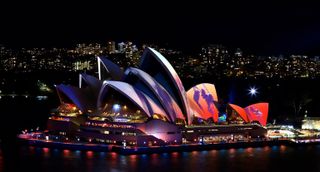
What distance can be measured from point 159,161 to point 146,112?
3818mm

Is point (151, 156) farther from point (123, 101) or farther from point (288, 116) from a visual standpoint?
point (288, 116)

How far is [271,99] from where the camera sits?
184 ft

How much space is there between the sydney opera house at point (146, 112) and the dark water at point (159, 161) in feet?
5.39

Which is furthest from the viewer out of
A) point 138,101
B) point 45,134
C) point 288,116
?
point 288,116

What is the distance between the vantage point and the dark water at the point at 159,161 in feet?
Result: 82.1

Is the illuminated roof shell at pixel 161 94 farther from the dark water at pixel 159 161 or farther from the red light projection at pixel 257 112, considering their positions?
the red light projection at pixel 257 112

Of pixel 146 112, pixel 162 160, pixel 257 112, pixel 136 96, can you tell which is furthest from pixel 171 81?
pixel 257 112

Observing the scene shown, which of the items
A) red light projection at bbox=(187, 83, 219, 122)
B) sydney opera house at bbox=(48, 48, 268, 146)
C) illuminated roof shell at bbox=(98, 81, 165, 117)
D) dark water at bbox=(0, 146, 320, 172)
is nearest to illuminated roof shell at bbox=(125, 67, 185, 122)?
sydney opera house at bbox=(48, 48, 268, 146)

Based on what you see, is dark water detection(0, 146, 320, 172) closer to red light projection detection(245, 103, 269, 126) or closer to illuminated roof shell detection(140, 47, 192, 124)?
illuminated roof shell detection(140, 47, 192, 124)

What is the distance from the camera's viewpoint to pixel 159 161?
26.8m

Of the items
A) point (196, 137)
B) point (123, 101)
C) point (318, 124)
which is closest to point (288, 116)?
point (318, 124)

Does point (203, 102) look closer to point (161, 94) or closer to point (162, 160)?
point (161, 94)

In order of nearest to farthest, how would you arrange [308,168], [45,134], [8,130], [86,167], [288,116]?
[86,167]
[308,168]
[45,134]
[8,130]
[288,116]

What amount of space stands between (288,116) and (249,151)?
48.4 feet
